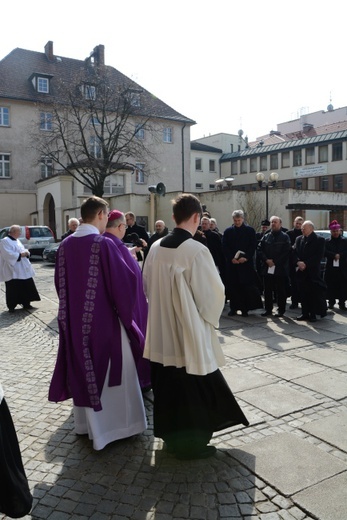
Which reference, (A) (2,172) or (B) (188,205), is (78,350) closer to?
(B) (188,205)

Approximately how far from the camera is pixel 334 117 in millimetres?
59156

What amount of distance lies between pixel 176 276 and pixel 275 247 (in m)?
6.16

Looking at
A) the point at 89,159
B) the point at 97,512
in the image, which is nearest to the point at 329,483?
the point at 97,512

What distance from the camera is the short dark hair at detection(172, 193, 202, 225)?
3.56m

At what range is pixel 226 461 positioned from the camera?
351cm

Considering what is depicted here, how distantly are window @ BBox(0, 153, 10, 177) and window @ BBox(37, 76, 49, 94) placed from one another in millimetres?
6660

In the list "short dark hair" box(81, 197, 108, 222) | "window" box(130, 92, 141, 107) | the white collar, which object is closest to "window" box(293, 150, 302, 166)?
"window" box(130, 92, 141, 107)

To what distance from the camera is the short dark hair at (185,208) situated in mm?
3562

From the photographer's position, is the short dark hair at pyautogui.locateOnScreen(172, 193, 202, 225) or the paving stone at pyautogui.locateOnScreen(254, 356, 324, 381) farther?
the paving stone at pyautogui.locateOnScreen(254, 356, 324, 381)

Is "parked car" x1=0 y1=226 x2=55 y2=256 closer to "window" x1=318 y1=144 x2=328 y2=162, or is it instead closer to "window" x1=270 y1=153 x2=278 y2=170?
"window" x1=318 y1=144 x2=328 y2=162

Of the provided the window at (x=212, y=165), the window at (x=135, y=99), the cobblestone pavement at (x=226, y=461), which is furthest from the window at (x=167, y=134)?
the cobblestone pavement at (x=226, y=461)

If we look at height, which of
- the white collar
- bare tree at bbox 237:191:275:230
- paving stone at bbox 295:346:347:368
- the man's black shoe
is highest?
bare tree at bbox 237:191:275:230

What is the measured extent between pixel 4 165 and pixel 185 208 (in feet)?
123

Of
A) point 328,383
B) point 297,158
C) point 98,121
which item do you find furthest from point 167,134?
point 328,383
